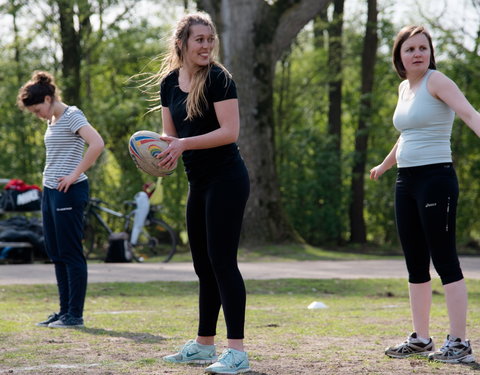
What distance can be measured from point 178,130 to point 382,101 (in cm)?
1797

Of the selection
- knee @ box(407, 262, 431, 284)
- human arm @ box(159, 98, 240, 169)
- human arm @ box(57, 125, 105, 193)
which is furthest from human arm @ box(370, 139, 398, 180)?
human arm @ box(57, 125, 105, 193)

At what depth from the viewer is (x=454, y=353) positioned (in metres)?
5.04

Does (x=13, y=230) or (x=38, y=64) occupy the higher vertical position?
(x=38, y=64)

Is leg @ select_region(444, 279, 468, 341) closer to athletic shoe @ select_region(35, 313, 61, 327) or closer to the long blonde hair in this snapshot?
the long blonde hair

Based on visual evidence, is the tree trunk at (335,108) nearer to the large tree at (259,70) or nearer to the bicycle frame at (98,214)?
the large tree at (259,70)

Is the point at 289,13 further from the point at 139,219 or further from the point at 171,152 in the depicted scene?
the point at 171,152

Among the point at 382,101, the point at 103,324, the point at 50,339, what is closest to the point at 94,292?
the point at 103,324

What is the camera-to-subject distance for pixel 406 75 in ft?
17.5

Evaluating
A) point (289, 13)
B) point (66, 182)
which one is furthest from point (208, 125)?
point (289, 13)

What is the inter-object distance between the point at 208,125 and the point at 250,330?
226 centimetres

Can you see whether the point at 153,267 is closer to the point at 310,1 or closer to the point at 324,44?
the point at 310,1

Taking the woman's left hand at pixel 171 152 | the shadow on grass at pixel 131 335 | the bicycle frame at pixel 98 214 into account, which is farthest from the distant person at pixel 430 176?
the bicycle frame at pixel 98 214

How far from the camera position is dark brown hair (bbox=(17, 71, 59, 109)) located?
22.3 ft

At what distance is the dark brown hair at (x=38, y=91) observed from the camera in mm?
6793
